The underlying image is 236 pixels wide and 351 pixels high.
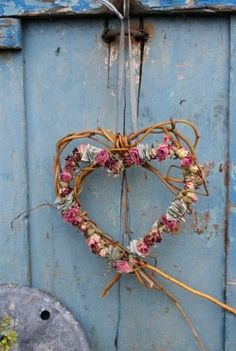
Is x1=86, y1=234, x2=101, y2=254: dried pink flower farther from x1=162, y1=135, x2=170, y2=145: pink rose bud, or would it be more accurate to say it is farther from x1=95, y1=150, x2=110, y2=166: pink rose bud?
x1=162, y1=135, x2=170, y2=145: pink rose bud

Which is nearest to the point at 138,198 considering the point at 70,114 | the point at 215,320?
the point at 70,114

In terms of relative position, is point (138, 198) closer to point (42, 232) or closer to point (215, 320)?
→ point (42, 232)

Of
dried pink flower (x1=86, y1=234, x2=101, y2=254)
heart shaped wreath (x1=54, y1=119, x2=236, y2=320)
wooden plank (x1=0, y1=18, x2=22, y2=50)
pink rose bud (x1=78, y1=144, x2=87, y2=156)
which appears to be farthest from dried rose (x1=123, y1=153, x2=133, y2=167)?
wooden plank (x1=0, y1=18, x2=22, y2=50)

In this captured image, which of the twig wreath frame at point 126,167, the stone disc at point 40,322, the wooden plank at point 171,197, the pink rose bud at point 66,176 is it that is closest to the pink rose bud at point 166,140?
the twig wreath frame at point 126,167

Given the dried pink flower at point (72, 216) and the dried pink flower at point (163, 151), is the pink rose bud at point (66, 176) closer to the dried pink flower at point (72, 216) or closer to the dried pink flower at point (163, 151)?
the dried pink flower at point (72, 216)

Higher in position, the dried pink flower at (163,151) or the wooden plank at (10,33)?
the wooden plank at (10,33)

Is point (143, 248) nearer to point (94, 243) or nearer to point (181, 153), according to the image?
point (94, 243)

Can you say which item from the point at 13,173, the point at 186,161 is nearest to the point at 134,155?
the point at 186,161
